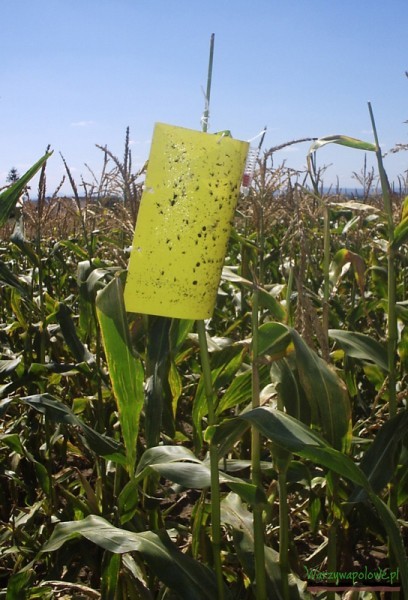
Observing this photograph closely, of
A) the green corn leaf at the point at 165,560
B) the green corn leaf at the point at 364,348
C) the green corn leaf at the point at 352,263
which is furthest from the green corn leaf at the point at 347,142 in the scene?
the green corn leaf at the point at 165,560

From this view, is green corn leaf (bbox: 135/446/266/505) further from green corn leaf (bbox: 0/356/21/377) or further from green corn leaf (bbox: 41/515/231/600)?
green corn leaf (bbox: 0/356/21/377)

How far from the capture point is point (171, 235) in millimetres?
1023

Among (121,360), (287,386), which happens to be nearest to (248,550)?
(287,386)

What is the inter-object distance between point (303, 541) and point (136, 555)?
2.59 feet

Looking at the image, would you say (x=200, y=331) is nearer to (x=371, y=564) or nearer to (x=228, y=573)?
(x=228, y=573)

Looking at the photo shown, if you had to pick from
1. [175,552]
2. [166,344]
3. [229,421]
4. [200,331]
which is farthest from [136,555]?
[200,331]

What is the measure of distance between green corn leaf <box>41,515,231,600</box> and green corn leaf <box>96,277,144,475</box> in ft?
0.48

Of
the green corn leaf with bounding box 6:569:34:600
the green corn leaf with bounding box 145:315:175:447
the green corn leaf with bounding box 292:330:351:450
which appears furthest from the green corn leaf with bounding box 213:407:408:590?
the green corn leaf with bounding box 6:569:34:600

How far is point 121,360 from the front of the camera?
133 centimetres

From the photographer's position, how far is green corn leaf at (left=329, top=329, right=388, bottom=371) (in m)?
1.60

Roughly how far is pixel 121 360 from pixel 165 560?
438 mm

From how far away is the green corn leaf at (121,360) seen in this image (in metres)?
1.30

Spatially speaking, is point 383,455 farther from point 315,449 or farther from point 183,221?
point 183,221

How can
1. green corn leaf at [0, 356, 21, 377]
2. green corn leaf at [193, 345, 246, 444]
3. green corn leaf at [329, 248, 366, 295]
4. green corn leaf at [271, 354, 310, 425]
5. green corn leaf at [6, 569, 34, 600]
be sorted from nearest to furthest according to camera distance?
1. green corn leaf at [271, 354, 310, 425]
2. green corn leaf at [6, 569, 34, 600]
3. green corn leaf at [329, 248, 366, 295]
4. green corn leaf at [193, 345, 246, 444]
5. green corn leaf at [0, 356, 21, 377]
